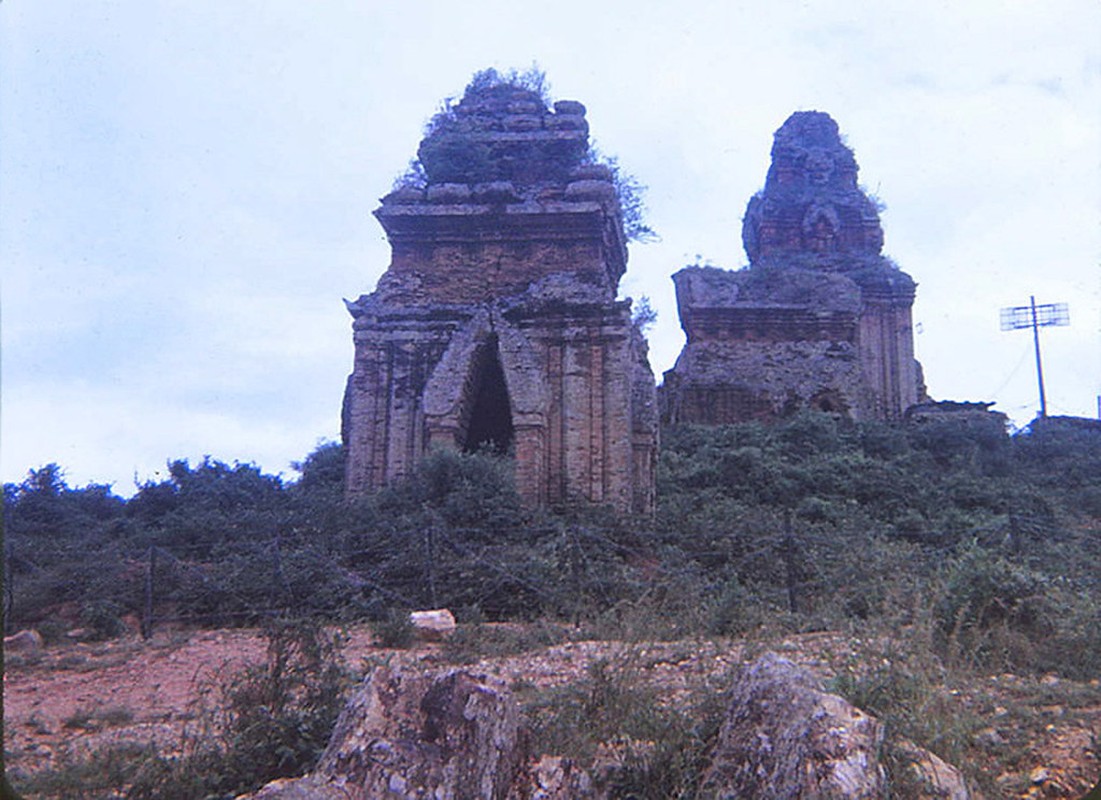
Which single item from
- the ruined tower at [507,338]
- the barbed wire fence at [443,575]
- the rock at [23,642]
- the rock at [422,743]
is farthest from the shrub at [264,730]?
the ruined tower at [507,338]

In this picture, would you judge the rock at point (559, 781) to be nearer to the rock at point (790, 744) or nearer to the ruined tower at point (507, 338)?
the rock at point (790, 744)

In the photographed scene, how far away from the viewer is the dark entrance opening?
1494 cm

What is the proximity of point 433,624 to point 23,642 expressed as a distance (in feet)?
13.6

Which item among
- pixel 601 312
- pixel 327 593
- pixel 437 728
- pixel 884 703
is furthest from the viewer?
pixel 601 312

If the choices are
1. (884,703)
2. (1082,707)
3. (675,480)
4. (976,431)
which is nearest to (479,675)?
(884,703)

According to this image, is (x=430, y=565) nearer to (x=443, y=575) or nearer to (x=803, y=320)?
(x=443, y=575)

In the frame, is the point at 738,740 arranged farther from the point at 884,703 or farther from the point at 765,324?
the point at 765,324

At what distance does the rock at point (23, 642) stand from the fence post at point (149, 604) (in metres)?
0.93

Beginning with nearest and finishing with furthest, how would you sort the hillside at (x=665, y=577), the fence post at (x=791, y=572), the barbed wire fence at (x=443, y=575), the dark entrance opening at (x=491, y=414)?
the hillside at (x=665, y=577) < the fence post at (x=791, y=572) < the barbed wire fence at (x=443, y=575) < the dark entrance opening at (x=491, y=414)

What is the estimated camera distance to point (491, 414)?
50.6ft

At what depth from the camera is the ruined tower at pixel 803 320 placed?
25188 mm

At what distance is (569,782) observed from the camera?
4301mm

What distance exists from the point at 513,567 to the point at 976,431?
53.5ft

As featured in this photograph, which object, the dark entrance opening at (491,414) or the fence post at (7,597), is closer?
the fence post at (7,597)
